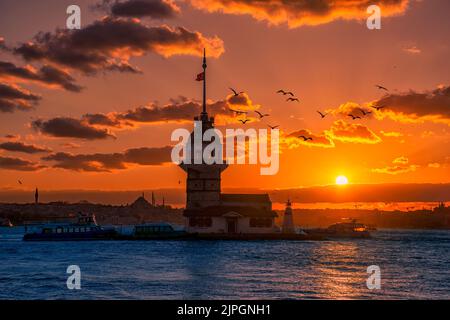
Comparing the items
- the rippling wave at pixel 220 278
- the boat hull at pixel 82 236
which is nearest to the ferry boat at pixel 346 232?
the boat hull at pixel 82 236

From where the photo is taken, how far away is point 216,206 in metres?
108

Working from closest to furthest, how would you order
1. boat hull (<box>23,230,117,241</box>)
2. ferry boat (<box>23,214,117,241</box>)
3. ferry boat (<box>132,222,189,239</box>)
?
ferry boat (<box>132,222,189,239</box>), boat hull (<box>23,230,117,241</box>), ferry boat (<box>23,214,117,241</box>)

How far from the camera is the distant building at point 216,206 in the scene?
104250 millimetres

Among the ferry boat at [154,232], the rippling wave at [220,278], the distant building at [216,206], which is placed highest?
the distant building at [216,206]

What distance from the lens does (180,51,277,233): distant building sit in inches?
4104

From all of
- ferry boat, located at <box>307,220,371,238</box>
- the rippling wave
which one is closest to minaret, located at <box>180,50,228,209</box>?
ferry boat, located at <box>307,220,371,238</box>

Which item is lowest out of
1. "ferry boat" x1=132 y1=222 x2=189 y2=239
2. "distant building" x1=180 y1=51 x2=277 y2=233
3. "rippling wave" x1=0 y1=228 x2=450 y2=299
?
"rippling wave" x1=0 y1=228 x2=450 y2=299

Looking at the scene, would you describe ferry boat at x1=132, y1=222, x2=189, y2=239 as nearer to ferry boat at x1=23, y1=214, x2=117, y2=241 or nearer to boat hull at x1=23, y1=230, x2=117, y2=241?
boat hull at x1=23, y1=230, x2=117, y2=241

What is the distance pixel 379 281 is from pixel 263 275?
8767mm

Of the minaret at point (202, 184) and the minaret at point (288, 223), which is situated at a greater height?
the minaret at point (202, 184)

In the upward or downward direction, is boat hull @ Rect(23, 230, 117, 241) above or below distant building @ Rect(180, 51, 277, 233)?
below

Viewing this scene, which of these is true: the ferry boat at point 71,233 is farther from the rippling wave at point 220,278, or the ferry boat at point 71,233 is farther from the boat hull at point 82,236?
the rippling wave at point 220,278

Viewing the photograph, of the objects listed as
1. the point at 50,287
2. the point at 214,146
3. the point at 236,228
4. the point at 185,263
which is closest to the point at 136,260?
the point at 185,263
